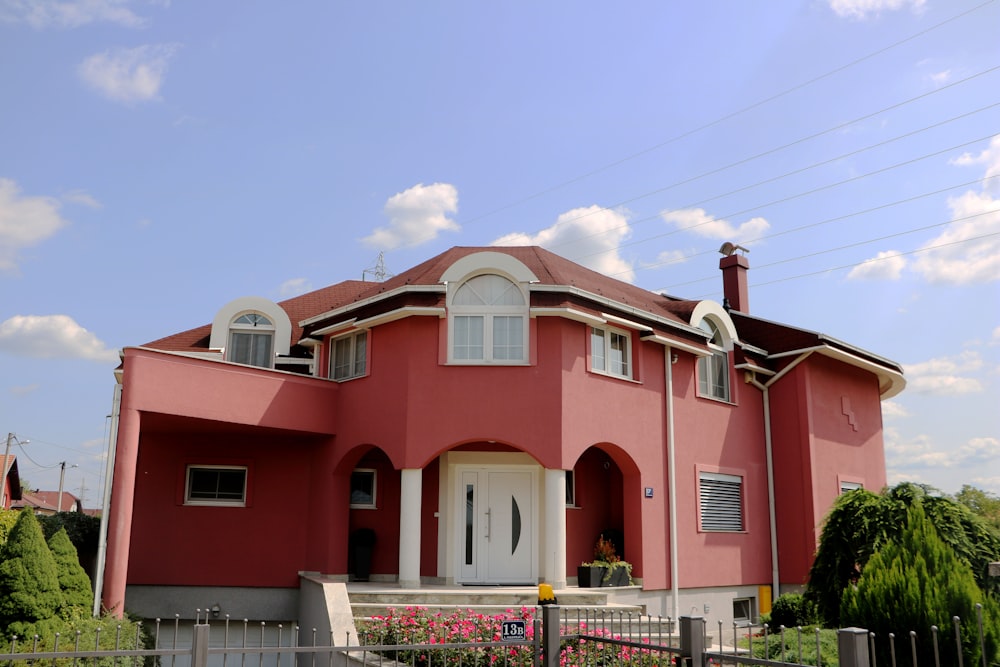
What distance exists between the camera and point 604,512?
711 inches

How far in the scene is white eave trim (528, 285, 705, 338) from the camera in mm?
15859

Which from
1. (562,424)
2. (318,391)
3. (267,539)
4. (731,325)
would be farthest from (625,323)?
(267,539)

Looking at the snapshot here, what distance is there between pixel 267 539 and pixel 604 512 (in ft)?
21.9

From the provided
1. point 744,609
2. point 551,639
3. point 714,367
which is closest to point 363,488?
point 714,367

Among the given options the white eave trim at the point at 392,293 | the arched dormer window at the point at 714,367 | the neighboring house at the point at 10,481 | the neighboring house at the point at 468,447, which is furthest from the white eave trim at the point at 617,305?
the neighboring house at the point at 10,481

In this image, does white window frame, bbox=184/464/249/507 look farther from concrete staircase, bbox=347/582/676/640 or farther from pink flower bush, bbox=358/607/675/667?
pink flower bush, bbox=358/607/675/667

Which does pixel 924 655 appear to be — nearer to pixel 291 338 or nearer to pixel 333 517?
pixel 333 517

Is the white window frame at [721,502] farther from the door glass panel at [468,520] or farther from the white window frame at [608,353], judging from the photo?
the door glass panel at [468,520]

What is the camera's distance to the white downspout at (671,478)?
16.8 m

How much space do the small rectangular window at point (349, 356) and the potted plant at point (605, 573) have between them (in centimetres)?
559

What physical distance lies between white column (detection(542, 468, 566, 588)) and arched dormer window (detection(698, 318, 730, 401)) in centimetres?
492

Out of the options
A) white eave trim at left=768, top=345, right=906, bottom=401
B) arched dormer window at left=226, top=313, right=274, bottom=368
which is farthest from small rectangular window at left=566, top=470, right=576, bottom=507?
arched dormer window at left=226, top=313, right=274, bottom=368

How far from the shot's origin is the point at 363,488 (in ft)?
58.7

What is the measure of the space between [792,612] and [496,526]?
5.40m
